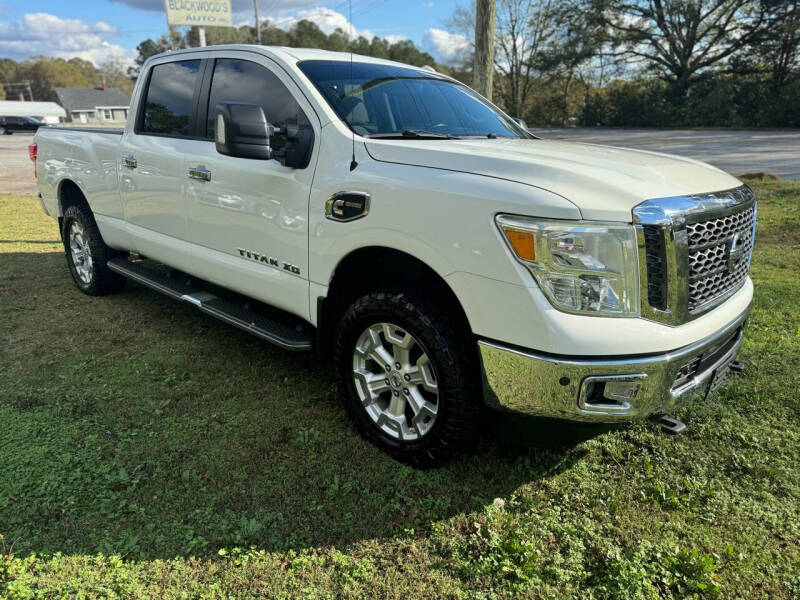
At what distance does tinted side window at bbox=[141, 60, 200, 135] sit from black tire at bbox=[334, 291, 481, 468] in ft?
7.01

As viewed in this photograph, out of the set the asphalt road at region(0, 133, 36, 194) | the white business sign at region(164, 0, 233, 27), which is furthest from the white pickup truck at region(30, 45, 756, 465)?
the white business sign at region(164, 0, 233, 27)

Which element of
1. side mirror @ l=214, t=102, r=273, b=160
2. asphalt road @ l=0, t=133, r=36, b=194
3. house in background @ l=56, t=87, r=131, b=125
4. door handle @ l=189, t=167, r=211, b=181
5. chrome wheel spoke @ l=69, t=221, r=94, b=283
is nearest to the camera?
side mirror @ l=214, t=102, r=273, b=160

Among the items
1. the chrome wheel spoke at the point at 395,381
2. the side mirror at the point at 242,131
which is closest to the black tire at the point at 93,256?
the side mirror at the point at 242,131

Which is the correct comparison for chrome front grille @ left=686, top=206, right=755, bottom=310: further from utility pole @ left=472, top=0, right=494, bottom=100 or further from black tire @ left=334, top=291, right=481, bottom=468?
utility pole @ left=472, top=0, right=494, bottom=100

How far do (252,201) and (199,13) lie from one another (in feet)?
111

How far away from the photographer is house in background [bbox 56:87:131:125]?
271 feet

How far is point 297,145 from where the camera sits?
117 inches

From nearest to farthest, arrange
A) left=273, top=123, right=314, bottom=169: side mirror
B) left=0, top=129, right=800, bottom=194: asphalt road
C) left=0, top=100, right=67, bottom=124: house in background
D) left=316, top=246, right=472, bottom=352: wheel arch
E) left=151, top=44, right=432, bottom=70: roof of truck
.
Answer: left=316, top=246, right=472, bottom=352: wheel arch, left=273, top=123, right=314, bottom=169: side mirror, left=151, top=44, right=432, bottom=70: roof of truck, left=0, top=129, right=800, bottom=194: asphalt road, left=0, top=100, right=67, bottom=124: house in background

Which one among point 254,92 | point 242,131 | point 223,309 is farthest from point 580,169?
point 223,309

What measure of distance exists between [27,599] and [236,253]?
2038 millimetres

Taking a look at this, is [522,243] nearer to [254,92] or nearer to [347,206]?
[347,206]

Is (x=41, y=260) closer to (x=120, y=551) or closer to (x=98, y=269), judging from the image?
(x=98, y=269)

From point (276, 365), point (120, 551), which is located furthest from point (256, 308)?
point (120, 551)

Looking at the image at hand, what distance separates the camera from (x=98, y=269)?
5.25 m
